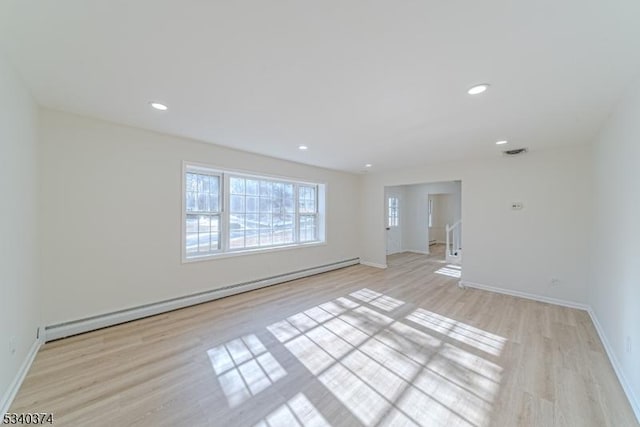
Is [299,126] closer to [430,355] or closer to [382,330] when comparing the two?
[382,330]

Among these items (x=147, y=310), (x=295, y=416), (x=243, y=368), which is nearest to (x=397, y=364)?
(x=295, y=416)

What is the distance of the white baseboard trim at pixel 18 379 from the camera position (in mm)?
1721

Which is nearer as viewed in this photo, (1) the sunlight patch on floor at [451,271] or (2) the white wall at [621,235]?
(2) the white wall at [621,235]

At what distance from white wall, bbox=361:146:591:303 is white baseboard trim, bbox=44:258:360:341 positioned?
373 centimetres

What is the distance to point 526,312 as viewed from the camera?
357cm

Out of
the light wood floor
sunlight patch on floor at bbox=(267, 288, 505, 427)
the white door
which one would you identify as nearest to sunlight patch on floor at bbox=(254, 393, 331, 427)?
→ the light wood floor

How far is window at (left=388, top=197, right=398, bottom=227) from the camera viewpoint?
8.26 m

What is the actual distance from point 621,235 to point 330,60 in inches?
119

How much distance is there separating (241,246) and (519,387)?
13.1ft

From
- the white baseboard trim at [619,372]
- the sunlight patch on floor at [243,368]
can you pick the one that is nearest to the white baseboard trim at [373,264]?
the white baseboard trim at [619,372]

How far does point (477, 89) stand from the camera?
6.89 feet

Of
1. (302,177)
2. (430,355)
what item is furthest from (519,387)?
(302,177)

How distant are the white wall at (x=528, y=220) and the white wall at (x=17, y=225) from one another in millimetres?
5769

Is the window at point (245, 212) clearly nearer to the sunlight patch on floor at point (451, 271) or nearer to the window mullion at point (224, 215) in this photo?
the window mullion at point (224, 215)
